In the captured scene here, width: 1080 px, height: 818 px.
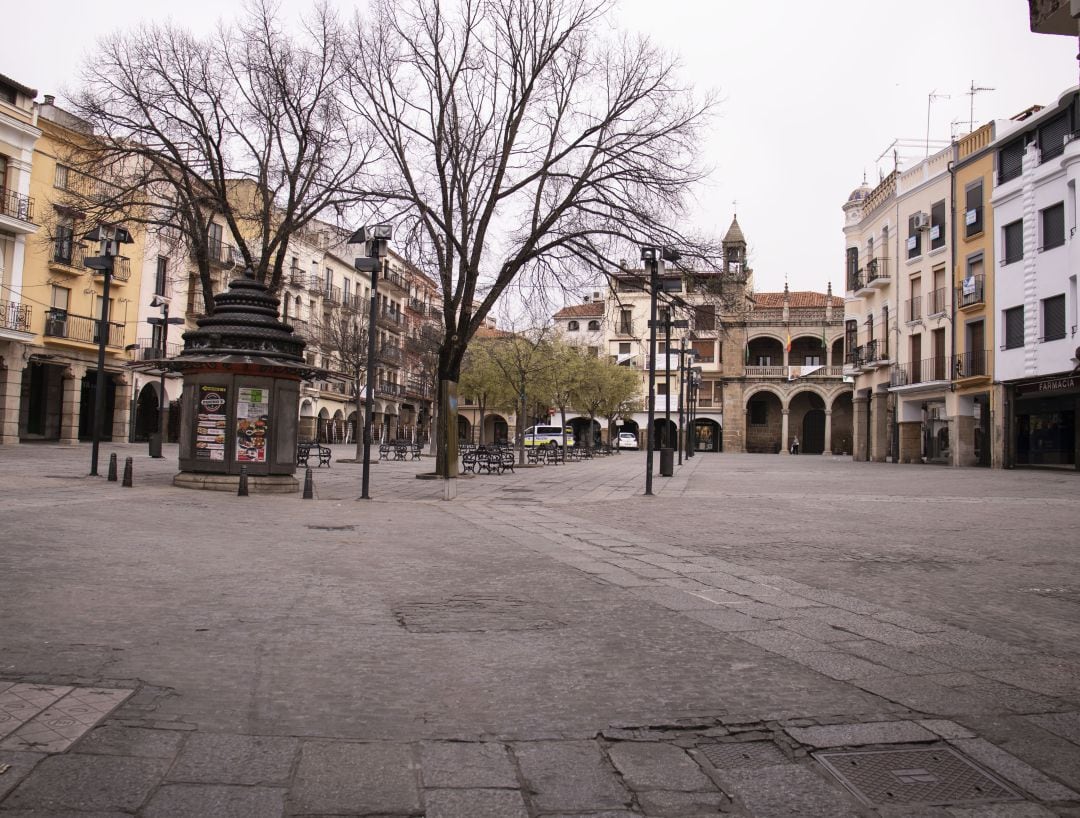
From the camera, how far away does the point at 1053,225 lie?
2945cm

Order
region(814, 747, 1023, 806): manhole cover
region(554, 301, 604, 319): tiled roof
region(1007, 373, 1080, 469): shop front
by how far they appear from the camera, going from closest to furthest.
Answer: region(814, 747, 1023, 806): manhole cover < region(1007, 373, 1080, 469): shop front < region(554, 301, 604, 319): tiled roof

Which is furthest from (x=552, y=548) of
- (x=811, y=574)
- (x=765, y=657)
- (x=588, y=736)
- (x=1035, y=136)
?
(x=1035, y=136)

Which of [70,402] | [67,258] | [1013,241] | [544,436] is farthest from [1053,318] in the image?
[70,402]

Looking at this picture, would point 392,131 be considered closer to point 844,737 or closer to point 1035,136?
point 844,737

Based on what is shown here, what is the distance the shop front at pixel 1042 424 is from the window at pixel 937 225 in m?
7.68

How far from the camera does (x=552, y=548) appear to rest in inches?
388

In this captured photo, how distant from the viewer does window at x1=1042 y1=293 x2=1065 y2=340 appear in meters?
29.1

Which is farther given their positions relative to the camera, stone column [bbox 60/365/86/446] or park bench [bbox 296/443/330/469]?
stone column [bbox 60/365/86/446]

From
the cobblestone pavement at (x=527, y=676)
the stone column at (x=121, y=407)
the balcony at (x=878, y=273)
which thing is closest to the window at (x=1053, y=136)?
the balcony at (x=878, y=273)

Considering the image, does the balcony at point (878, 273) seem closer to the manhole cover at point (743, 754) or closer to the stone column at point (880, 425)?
the stone column at point (880, 425)

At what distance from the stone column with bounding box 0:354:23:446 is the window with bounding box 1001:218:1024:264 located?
123ft

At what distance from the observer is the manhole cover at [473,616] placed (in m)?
5.68

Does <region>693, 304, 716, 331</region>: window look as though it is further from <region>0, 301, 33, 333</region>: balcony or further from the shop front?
<region>0, 301, 33, 333</region>: balcony

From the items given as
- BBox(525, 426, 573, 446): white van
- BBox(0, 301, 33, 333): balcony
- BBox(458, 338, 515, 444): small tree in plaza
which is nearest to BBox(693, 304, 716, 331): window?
BBox(458, 338, 515, 444): small tree in plaza
